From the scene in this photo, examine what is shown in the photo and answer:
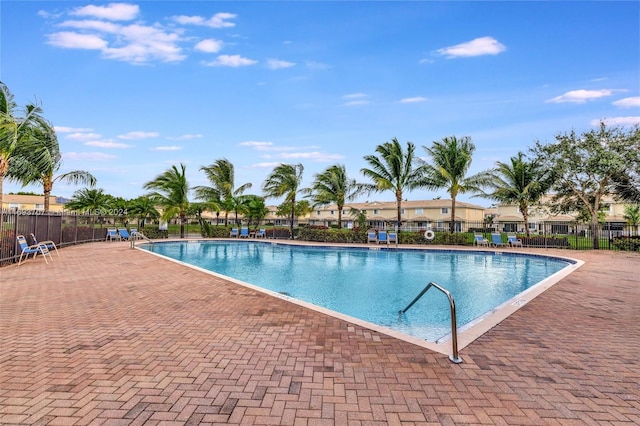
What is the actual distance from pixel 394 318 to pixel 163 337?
4240 mm

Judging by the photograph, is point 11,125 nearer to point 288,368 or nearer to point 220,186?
point 288,368

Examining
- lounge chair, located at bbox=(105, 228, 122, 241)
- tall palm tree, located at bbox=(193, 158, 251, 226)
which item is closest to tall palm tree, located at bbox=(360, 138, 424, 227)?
tall palm tree, located at bbox=(193, 158, 251, 226)

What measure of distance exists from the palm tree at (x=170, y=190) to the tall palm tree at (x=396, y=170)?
1377 centimetres

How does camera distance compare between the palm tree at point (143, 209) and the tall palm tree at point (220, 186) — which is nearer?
the palm tree at point (143, 209)

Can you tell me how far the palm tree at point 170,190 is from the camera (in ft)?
79.7

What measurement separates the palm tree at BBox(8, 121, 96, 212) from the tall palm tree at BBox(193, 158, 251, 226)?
975 cm

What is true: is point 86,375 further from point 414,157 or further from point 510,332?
point 414,157

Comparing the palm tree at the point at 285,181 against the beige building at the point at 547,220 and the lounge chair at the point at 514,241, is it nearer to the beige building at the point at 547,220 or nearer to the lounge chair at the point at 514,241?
the lounge chair at the point at 514,241

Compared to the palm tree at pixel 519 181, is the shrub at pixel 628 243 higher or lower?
lower

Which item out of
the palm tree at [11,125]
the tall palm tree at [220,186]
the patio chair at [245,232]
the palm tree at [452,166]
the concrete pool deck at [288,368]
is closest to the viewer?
the concrete pool deck at [288,368]

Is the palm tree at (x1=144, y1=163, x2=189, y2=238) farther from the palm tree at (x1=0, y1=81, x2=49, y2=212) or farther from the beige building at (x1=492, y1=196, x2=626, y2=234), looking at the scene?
the beige building at (x1=492, y1=196, x2=626, y2=234)

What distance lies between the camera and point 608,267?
1072 centimetres

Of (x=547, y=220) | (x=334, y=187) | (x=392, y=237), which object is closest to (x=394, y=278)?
(x=392, y=237)

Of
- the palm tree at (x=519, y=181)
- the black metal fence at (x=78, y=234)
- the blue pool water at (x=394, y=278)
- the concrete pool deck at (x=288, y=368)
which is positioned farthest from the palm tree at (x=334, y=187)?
the concrete pool deck at (x=288, y=368)
